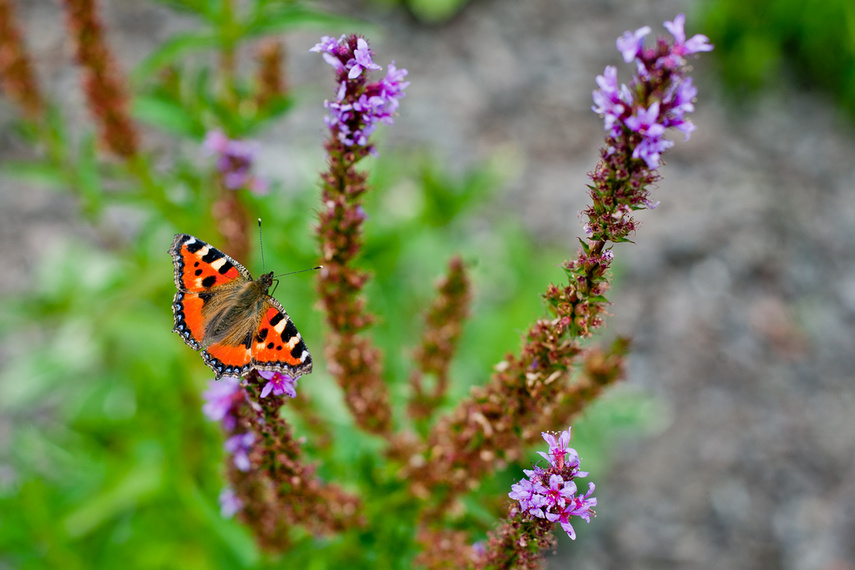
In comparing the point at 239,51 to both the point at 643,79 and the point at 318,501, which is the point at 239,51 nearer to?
the point at 318,501

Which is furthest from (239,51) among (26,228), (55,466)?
(55,466)

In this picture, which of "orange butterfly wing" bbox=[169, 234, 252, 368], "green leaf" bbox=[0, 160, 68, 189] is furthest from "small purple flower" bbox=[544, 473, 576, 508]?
"green leaf" bbox=[0, 160, 68, 189]

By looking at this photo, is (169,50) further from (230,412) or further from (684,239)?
(684,239)

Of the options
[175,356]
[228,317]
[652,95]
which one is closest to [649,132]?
[652,95]

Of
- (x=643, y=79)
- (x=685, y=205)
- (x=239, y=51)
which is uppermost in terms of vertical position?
(x=239, y=51)

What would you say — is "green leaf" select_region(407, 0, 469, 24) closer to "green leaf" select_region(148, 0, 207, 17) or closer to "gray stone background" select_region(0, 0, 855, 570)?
"gray stone background" select_region(0, 0, 855, 570)

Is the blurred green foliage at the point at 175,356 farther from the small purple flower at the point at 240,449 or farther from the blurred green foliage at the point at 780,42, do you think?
the blurred green foliage at the point at 780,42
